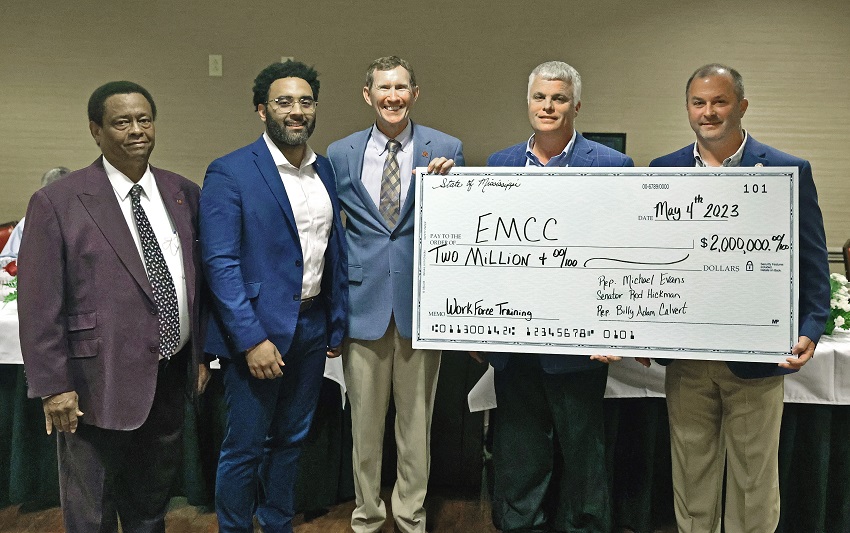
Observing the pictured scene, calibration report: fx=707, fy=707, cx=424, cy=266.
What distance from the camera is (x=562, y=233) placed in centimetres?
209

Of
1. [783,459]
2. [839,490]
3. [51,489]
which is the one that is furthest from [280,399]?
[839,490]

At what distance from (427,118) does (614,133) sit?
1.26 meters

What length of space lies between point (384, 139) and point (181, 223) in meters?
0.72

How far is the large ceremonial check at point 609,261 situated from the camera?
199 centimetres

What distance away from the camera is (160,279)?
6.10ft

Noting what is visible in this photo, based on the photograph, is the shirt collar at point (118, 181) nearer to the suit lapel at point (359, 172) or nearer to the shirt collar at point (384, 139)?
the suit lapel at point (359, 172)

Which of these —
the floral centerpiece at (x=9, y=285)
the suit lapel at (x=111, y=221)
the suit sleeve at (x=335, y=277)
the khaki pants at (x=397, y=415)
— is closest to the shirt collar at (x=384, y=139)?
the suit sleeve at (x=335, y=277)

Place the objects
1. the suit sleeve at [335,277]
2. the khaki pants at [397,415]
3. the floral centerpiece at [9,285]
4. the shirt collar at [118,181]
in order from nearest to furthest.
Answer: the shirt collar at [118,181] < the suit sleeve at [335,277] < the khaki pants at [397,415] < the floral centerpiece at [9,285]

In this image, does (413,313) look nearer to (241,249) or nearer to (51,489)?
(241,249)

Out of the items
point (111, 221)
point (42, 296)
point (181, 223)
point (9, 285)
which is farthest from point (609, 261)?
point (9, 285)

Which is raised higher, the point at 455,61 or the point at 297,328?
the point at 455,61

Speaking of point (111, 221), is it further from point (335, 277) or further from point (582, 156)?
point (582, 156)

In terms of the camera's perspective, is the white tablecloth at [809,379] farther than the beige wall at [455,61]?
No

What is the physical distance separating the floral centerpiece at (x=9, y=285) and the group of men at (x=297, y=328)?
1.02 m
